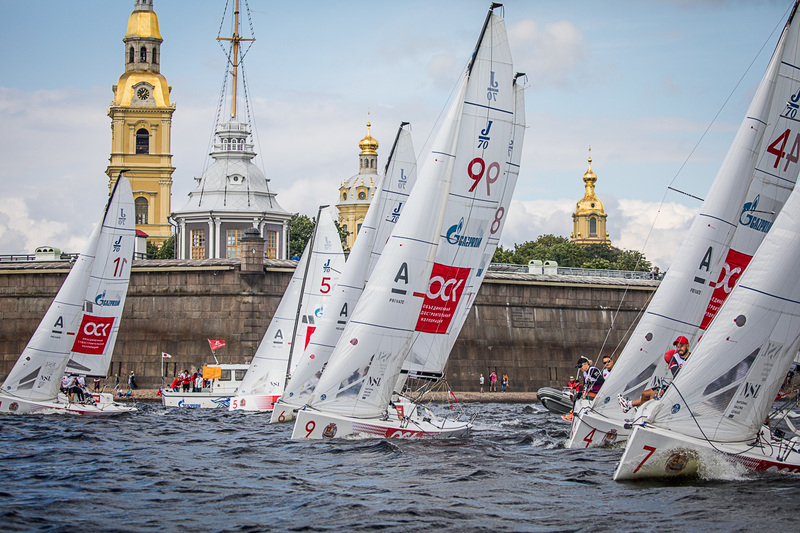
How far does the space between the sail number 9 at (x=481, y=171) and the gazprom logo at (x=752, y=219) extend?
4879mm

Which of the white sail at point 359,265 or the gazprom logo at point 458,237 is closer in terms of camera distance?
the gazprom logo at point 458,237

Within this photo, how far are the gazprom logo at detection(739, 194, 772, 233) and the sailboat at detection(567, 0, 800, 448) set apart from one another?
0.04 ft

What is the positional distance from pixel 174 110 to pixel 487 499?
83503 mm

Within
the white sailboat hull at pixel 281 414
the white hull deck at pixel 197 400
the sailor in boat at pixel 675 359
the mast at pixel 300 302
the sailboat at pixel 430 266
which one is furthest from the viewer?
the white hull deck at pixel 197 400

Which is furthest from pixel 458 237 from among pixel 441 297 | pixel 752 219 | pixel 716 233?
pixel 752 219

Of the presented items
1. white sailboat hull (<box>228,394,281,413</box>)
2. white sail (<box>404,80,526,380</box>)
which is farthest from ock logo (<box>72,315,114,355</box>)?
white sail (<box>404,80,526,380</box>)

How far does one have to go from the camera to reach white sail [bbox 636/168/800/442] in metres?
15.7

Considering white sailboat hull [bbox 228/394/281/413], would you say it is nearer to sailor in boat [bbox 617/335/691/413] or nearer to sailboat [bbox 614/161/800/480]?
sailor in boat [bbox 617/335/691/413]

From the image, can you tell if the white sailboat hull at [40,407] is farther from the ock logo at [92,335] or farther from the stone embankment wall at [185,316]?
the stone embankment wall at [185,316]

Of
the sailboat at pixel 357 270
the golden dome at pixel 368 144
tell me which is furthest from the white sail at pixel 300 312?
the golden dome at pixel 368 144

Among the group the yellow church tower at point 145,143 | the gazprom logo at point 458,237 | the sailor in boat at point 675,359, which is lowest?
the sailor in boat at point 675,359

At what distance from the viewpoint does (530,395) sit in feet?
179

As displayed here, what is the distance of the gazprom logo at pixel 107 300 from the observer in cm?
3145

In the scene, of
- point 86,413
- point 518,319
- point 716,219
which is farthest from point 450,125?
point 518,319
